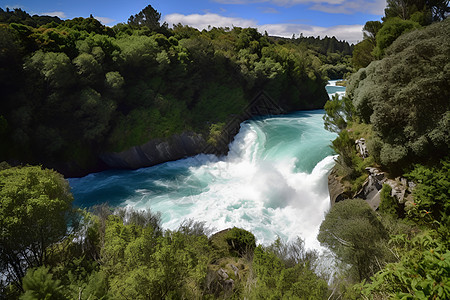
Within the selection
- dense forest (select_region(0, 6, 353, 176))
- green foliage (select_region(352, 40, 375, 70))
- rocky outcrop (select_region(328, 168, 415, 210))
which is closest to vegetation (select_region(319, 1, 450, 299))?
rocky outcrop (select_region(328, 168, 415, 210))

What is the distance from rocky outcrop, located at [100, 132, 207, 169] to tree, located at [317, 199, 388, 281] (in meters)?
17.4

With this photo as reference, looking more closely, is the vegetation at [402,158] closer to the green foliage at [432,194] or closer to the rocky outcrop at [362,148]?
the green foliage at [432,194]

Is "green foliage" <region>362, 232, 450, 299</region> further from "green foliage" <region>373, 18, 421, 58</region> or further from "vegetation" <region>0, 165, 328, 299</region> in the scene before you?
"green foliage" <region>373, 18, 421, 58</region>

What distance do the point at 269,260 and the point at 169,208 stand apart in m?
11.1

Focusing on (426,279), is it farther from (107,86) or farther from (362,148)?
(107,86)

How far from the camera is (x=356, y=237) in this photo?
7.79 meters

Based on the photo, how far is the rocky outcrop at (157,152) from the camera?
22.2 metres

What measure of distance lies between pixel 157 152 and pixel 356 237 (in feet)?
62.8

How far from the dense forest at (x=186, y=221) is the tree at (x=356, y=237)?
0.05m

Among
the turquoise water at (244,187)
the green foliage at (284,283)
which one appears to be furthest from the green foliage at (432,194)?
the turquoise water at (244,187)

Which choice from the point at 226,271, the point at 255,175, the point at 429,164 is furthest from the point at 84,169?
the point at 429,164

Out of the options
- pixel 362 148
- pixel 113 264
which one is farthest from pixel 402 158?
pixel 113 264

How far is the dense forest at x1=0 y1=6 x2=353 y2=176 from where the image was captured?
18141mm

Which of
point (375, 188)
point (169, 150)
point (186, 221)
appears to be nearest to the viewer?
point (375, 188)
